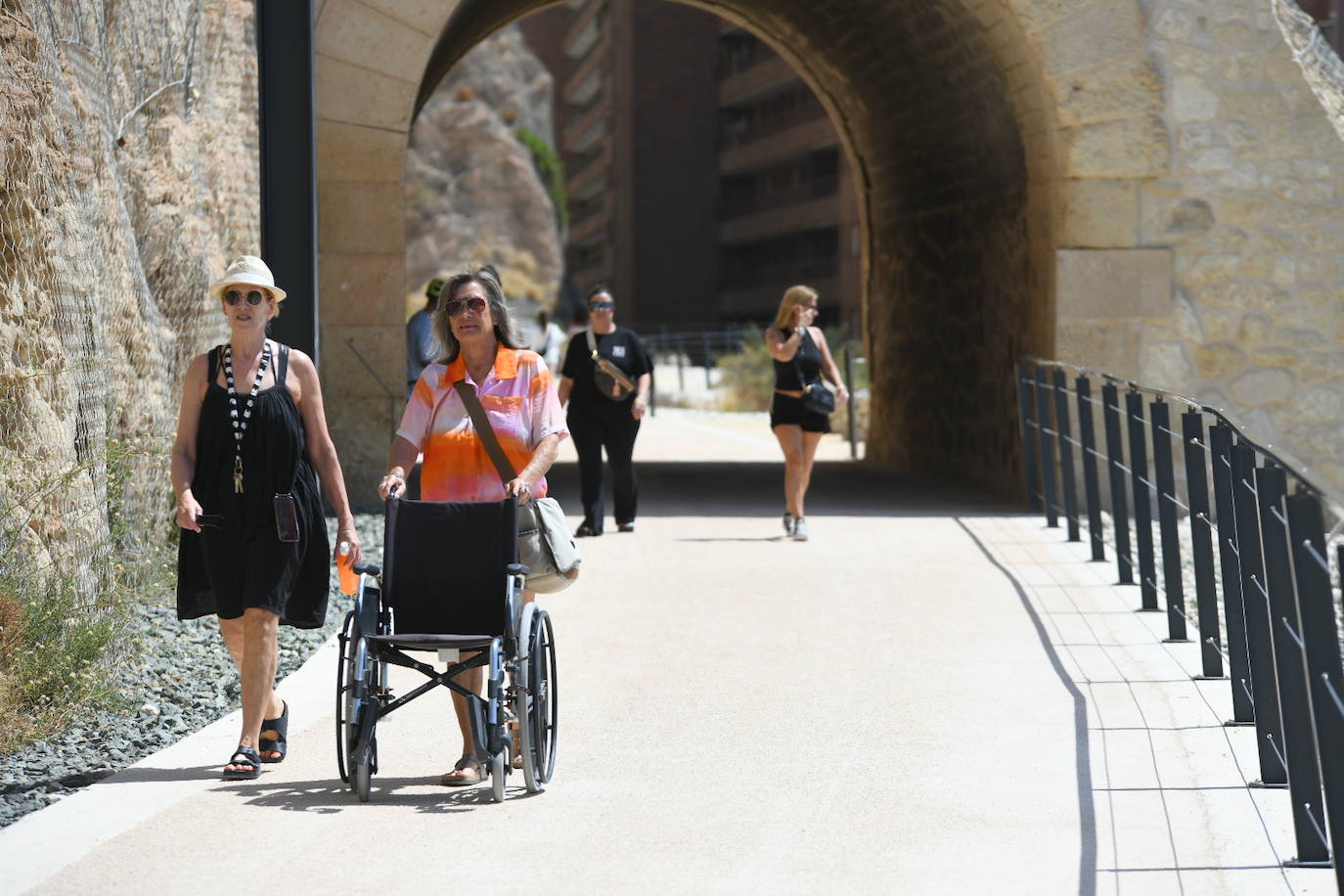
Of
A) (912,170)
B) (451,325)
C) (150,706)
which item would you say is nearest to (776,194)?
A: (912,170)

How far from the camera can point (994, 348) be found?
15109 mm

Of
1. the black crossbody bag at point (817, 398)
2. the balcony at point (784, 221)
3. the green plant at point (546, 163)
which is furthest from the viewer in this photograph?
the balcony at point (784, 221)

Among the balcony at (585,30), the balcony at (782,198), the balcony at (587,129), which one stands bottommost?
the balcony at (782,198)

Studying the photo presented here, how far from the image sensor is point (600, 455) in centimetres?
1178

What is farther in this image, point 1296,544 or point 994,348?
point 994,348

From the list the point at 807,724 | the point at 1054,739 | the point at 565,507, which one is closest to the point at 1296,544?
the point at 1054,739

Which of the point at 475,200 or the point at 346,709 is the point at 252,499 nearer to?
the point at 346,709

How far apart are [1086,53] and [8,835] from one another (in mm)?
9982

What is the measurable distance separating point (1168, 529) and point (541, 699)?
12.9 ft

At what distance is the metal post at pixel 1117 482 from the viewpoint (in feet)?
31.8

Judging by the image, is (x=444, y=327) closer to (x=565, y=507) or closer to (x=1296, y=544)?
(x=1296, y=544)

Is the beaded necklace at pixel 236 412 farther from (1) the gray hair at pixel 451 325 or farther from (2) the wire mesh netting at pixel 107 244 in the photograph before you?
(2) the wire mesh netting at pixel 107 244

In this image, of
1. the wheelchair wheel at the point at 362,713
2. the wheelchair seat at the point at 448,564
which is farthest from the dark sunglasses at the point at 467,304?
the wheelchair wheel at the point at 362,713

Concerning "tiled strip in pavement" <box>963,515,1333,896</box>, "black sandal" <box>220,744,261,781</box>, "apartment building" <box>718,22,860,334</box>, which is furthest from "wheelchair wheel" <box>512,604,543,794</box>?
"apartment building" <box>718,22,860,334</box>
